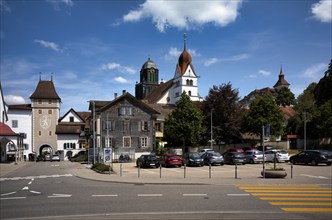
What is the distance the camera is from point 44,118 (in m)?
77.2

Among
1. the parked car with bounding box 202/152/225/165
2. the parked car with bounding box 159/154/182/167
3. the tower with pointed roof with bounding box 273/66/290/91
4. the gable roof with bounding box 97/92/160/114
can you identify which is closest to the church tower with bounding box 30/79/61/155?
the gable roof with bounding box 97/92/160/114

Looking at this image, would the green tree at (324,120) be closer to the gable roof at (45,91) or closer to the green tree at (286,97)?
the green tree at (286,97)

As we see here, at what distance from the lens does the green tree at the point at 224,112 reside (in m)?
56.9

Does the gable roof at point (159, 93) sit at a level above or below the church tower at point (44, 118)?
above

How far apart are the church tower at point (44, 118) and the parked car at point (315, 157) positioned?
55277 millimetres

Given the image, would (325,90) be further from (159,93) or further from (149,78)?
(149,78)

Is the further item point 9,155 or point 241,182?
point 9,155

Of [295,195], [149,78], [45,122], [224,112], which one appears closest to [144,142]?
[224,112]

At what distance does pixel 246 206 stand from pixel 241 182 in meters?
7.49

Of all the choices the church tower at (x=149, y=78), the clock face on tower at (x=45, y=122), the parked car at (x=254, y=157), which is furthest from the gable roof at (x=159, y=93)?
the parked car at (x=254, y=157)

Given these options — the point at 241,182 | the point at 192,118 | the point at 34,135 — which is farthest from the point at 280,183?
the point at 34,135

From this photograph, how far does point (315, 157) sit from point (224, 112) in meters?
24.2

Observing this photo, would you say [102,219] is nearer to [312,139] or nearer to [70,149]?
[312,139]

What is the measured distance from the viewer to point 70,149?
249 feet
